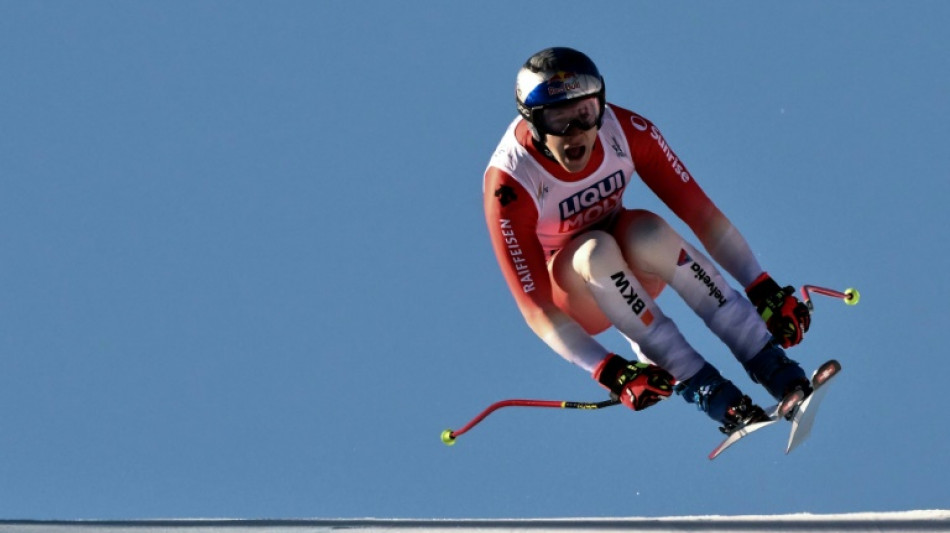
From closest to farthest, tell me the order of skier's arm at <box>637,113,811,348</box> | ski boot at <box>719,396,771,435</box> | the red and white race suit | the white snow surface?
the white snow surface → ski boot at <box>719,396,771,435</box> → the red and white race suit → skier's arm at <box>637,113,811,348</box>

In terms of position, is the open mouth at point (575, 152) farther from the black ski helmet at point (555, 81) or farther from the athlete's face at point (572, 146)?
the black ski helmet at point (555, 81)

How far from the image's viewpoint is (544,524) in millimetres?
9008

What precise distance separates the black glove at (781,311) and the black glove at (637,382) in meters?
0.70

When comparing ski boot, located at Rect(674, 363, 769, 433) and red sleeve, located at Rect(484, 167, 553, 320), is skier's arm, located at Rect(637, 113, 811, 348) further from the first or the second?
red sleeve, located at Rect(484, 167, 553, 320)

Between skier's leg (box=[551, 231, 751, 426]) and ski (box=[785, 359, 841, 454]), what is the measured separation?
0.32 m

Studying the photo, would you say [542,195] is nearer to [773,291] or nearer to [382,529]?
[773,291]

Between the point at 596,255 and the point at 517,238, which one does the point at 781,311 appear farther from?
the point at 517,238

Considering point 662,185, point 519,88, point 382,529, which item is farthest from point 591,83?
point 382,529

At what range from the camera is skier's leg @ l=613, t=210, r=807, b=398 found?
9211 mm

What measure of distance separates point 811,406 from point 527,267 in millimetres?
1714

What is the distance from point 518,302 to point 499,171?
75cm

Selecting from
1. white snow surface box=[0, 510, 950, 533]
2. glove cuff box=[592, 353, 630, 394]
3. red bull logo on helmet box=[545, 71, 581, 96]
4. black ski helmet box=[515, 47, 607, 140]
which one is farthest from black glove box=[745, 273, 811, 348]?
red bull logo on helmet box=[545, 71, 581, 96]

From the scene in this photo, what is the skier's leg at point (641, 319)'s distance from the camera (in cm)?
908

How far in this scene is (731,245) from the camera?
9.62 metres
